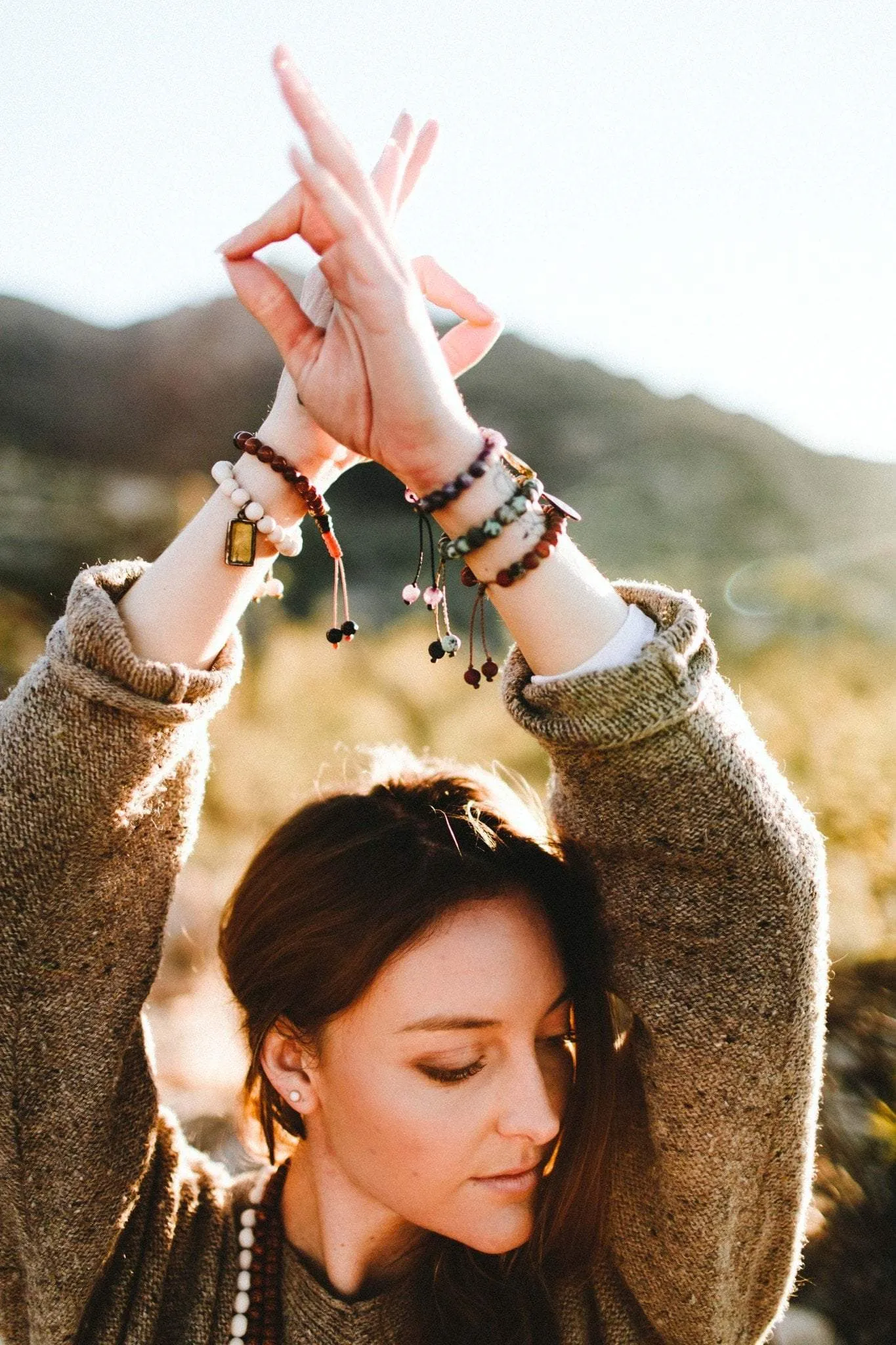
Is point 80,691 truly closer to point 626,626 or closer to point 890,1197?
point 626,626

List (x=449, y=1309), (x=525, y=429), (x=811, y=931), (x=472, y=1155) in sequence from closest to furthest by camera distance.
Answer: (x=811, y=931) < (x=472, y=1155) < (x=449, y=1309) < (x=525, y=429)

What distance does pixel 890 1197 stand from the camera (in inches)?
83.0

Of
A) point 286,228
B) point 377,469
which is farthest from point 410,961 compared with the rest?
point 377,469

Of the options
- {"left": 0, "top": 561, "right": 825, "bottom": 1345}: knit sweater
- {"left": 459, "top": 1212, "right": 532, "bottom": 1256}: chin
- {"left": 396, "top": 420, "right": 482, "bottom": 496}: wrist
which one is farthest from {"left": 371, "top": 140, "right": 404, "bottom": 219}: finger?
{"left": 459, "top": 1212, "right": 532, "bottom": 1256}: chin

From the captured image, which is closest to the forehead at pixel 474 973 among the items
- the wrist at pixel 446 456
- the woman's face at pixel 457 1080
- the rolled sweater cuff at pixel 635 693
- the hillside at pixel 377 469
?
the woman's face at pixel 457 1080

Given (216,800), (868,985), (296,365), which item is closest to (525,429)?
(216,800)

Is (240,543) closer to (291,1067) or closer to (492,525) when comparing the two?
(492,525)

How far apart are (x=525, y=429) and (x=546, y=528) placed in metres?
8.62

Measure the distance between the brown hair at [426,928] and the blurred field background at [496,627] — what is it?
0.68 ft

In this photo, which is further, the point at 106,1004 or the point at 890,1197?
the point at 890,1197

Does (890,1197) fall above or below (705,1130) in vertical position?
below

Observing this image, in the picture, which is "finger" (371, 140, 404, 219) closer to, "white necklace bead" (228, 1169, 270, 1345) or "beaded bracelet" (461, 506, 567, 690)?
"beaded bracelet" (461, 506, 567, 690)

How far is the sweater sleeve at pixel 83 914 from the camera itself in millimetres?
1135

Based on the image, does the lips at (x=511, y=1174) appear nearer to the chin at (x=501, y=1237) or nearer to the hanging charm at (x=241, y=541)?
the chin at (x=501, y=1237)
